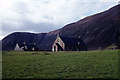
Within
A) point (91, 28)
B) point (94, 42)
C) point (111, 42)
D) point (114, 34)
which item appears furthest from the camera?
point (91, 28)

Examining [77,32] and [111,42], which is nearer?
[111,42]

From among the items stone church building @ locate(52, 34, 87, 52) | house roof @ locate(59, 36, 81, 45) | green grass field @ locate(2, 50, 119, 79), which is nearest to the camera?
green grass field @ locate(2, 50, 119, 79)

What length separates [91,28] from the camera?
6801 inches

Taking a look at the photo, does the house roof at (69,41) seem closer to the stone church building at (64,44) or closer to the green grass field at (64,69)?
the stone church building at (64,44)

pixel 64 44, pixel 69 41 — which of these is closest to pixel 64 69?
pixel 64 44

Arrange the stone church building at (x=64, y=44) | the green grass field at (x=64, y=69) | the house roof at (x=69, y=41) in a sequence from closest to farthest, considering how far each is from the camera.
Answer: the green grass field at (x=64, y=69) → the stone church building at (x=64, y=44) → the house roof at (x=69, y=41)

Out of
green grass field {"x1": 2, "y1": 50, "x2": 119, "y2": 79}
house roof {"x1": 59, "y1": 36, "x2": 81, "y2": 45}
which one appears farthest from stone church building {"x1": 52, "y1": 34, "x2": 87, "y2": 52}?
green grass field {"x1": 2, "y1": 50, "x2": 119, "y2": 79}

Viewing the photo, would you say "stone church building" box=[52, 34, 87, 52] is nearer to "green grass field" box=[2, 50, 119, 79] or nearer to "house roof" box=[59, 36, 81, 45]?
"house roof" box=[59, 36, 81, 45]

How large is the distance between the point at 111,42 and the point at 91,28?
159 ft

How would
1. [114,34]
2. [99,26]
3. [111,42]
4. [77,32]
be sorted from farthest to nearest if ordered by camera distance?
[77,32]
[99,26]
[114,34]
[111,42]

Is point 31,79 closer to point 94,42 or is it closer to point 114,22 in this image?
point 94,42

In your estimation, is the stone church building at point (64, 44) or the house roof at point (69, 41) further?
the house roof at point (69, 41)

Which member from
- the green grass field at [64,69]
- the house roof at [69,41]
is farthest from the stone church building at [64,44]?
the green grass field at [64,69]

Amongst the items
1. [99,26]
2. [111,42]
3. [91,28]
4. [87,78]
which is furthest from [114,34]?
[87,78]
